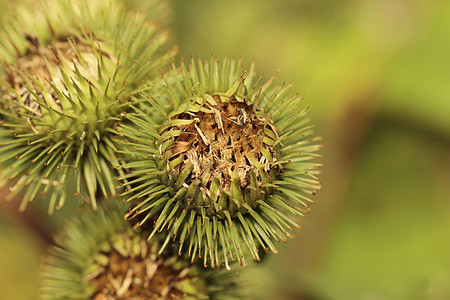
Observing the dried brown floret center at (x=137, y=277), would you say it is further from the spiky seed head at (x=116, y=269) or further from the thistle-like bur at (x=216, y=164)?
the thistle-like bur at (x=216, y=164)

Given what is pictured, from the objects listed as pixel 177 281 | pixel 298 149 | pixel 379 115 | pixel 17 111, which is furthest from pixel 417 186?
pixel 17 111

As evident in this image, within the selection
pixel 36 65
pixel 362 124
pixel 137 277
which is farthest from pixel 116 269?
pixel 362 124

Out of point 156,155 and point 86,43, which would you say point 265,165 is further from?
point 86,43

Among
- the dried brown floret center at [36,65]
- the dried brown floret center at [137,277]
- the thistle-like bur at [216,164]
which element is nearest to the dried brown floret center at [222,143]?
the thistle-like bur at [216,164]

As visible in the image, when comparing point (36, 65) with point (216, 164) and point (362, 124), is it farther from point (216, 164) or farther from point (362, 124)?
point (362, 124)

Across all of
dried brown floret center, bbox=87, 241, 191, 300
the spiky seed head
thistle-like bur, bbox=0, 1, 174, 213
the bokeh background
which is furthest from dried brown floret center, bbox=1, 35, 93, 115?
the bokeh background
